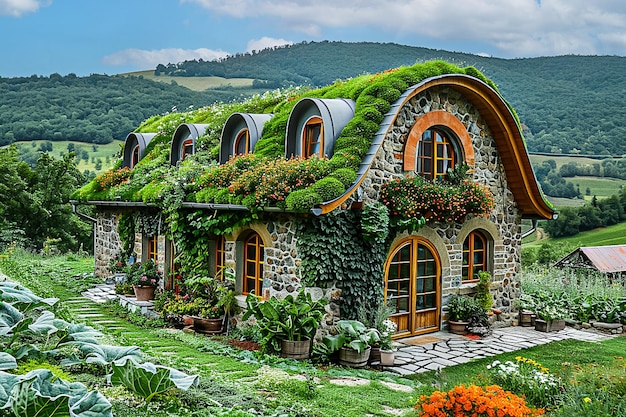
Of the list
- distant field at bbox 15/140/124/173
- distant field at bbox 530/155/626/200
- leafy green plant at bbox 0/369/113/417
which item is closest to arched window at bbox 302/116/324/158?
leafy green plant at bbox 0/369/113/417

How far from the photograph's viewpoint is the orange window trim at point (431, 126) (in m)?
11.3

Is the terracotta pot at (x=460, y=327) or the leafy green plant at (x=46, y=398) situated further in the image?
the terracotta pot at (x=460, y=327)

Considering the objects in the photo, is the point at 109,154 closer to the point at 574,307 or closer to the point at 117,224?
the point at 117,224

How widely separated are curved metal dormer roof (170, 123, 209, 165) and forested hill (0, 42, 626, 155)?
75.4 feet

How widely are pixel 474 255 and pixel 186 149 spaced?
8.25 m

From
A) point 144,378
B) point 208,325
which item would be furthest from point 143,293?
point 144,378

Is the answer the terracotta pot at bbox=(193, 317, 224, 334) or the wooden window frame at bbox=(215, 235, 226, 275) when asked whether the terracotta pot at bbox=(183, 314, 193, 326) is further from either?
the wooden window frame at bbox=(215, 235, 226, 275)

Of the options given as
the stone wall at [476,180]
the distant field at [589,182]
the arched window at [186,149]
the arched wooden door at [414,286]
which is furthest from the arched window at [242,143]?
the distant field at [589,182]

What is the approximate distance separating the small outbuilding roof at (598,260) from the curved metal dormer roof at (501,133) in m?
4.94

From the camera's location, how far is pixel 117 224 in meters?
17.3

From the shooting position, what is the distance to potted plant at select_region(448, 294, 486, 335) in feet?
39.9

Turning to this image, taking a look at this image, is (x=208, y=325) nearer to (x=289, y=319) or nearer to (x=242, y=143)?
(x=289, y=319)

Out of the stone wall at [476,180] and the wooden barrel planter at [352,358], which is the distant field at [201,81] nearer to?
the stone wall at [476,180]

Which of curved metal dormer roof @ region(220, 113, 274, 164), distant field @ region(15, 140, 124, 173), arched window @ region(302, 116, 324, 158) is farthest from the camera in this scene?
distant field @ region(15, 140, 124, 173)
